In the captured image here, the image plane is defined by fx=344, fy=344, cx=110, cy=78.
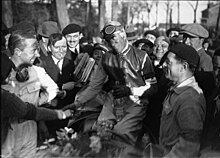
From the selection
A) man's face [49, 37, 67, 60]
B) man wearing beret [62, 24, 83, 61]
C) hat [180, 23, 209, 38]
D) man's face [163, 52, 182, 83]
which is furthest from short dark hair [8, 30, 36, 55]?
man wearing beret [62, 24, 83, 61]

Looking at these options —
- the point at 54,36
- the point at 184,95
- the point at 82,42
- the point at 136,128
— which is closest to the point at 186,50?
the point at 184,95

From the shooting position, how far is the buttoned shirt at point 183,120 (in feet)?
8.65

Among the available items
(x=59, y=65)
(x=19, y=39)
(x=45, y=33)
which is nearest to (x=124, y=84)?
(x=59, y=65)

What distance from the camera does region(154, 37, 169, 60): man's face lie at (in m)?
5.23

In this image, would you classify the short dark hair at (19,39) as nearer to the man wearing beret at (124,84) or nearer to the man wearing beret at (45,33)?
the man wearing beret at (124,84)

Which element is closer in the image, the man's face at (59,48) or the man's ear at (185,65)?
the man's ear at (185,65)

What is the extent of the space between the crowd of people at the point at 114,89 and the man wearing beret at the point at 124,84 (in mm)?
11

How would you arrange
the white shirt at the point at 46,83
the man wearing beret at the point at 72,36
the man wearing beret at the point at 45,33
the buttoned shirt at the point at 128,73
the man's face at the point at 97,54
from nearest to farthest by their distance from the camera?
the white shirt at the point at 46,83 < the buttoned shirt at the point at 128,73 < the man wearing beret at the point at 45,33 < the man's face at the point at 97,54 < the man wearing beret at the point at 72,36

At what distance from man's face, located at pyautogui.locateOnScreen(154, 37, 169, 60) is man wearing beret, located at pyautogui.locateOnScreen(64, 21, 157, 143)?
1294mm

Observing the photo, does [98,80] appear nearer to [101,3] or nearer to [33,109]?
[33,109]

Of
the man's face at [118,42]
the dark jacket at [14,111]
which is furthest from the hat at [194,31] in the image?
the dark jacket at [14,111]

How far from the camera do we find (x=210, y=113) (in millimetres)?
3443

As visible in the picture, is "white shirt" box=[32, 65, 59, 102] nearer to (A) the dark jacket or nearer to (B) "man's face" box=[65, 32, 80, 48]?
(A) the dark jacket

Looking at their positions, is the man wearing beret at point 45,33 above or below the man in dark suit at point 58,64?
above
